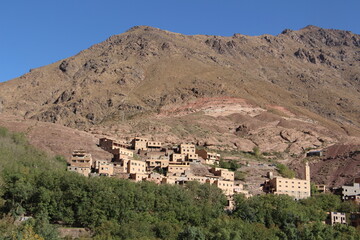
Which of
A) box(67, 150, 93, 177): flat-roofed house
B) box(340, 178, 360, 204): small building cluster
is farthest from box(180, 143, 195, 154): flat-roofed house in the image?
box(340, 178, 360, 204): small building cluster

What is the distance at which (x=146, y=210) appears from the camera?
77.2 metres

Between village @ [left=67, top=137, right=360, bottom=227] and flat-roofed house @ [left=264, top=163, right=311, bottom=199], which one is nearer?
village @ [left=67, top=137, right=360, bottom=227]

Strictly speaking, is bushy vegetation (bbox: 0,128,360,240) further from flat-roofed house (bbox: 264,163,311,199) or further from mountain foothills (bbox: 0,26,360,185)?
mountain foothills (bbox: 0,26,360,185)

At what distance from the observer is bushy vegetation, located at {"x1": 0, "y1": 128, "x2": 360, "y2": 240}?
72.1 meters

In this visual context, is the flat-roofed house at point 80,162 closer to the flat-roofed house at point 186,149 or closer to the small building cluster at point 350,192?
the flat-roofed house at point 186,149

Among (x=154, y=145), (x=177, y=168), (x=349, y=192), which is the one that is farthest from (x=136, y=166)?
(x=349, y=192)

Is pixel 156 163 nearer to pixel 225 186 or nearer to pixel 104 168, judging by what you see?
pixel 104 168

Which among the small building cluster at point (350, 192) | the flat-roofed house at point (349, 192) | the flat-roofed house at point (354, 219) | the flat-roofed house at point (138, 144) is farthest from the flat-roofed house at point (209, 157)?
the flat-roofed house at point (354, 219)

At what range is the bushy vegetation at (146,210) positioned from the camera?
2837 inches

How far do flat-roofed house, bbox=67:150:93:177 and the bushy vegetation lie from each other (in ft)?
14.6

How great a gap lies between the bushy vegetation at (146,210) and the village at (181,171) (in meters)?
4.67

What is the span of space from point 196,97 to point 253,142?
111 feet

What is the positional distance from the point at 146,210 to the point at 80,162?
19464 millimetres

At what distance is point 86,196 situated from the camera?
75.6 metres
